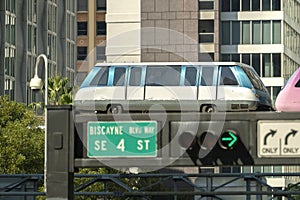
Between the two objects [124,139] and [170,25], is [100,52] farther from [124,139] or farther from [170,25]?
[124,139]

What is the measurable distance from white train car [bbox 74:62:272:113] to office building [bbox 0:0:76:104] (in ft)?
267

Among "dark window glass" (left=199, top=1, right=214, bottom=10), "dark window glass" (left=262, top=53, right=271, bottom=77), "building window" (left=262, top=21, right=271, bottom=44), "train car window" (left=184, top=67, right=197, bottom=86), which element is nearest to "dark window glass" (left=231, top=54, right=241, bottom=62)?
"dark window glass" (left=262, top=53, right=271, bottom=77)

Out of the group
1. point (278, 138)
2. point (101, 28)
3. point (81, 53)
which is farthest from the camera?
point (101, 28)

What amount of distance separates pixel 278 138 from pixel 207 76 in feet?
43.4

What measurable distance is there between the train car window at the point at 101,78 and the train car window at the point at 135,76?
2.09 feet

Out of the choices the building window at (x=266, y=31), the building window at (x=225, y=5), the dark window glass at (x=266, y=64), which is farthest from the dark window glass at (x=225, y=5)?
the dark window glass at (x=266, y=64)

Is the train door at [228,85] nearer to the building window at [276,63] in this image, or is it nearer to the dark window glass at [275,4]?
the building window at [276,63]

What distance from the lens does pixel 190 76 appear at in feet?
101

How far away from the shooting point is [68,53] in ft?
469

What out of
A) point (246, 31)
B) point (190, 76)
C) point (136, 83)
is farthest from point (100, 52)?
point (136, 83)

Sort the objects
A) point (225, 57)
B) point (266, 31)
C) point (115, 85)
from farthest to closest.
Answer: point (266, 31), point (225, 57), point (115, 85)

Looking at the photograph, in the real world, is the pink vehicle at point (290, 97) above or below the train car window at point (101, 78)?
below

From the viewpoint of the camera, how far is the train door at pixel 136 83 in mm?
29978

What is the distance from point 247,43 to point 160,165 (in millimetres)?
86325
